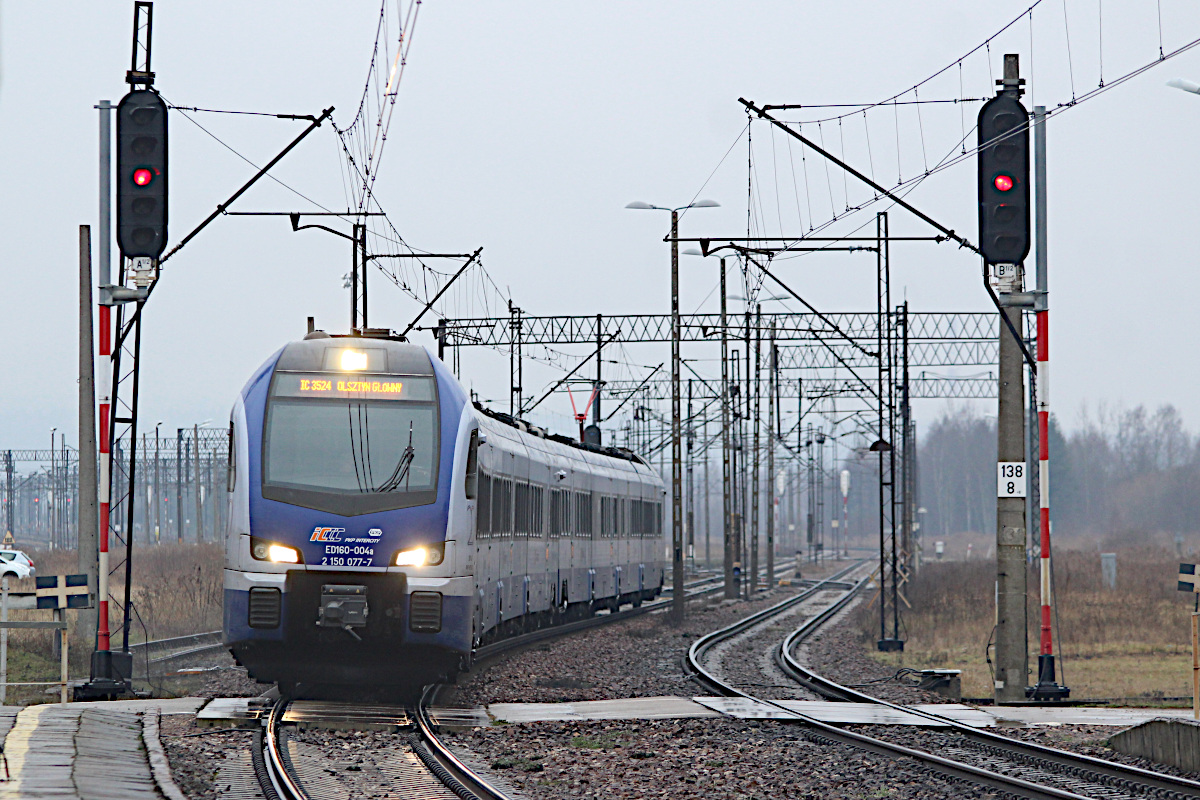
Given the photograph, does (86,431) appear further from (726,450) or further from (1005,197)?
(726,450)

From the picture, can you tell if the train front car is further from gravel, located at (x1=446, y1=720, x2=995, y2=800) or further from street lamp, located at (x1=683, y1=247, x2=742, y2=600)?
street lamp, located at (x1=683, y1=247, x2=742, y2=600)

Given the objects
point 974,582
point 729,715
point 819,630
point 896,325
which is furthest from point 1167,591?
point 729,715

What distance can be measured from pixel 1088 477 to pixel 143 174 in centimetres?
15885

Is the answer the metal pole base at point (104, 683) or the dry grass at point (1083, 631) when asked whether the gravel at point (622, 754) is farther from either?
the dry grass at point (1083, 631)

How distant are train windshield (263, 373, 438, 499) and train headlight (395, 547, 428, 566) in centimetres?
61

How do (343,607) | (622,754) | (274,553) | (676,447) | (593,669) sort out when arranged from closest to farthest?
(622,754) < (343,607) < (274,553) < (593,669) < (676,447)

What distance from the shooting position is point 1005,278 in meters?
17.1

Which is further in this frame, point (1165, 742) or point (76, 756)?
point (1165, 742)

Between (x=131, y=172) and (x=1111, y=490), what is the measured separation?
146m

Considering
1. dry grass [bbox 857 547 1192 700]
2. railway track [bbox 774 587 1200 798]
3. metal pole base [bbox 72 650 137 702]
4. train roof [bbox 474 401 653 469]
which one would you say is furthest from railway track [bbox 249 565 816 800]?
dry grass [bbox 857 547 1192 700]

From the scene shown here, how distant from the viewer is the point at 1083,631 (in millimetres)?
32688

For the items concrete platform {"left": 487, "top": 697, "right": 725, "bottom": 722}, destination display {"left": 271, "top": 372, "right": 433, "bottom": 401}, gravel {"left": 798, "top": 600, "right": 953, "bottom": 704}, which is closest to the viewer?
concrete platform {"left": 487, "top": 697, "right": 725, "bottom": 722}

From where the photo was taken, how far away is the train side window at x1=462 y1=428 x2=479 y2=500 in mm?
15992

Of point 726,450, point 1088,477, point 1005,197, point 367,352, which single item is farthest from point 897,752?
point 1088,477
